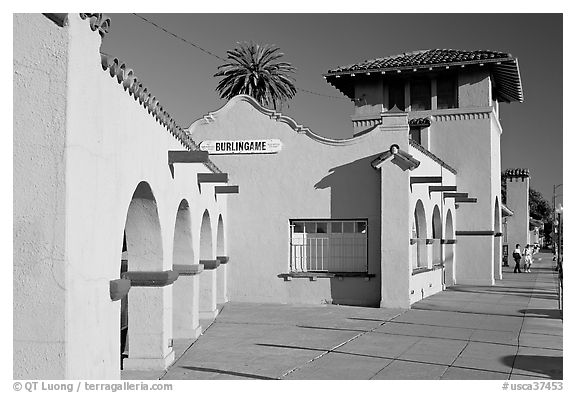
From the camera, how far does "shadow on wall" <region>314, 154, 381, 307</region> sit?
18.2m

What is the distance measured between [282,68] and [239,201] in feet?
74.1

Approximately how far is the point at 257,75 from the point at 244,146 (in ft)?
69.1

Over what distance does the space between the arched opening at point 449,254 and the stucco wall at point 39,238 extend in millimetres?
19541

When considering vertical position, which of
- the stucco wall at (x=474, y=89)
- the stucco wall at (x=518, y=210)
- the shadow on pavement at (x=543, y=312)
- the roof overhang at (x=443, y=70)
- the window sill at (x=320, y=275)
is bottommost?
the shadow on pavement at (x=543, y=312)

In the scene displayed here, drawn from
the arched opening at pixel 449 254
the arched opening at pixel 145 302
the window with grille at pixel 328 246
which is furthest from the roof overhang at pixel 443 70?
the arched opening at pixel 145 302

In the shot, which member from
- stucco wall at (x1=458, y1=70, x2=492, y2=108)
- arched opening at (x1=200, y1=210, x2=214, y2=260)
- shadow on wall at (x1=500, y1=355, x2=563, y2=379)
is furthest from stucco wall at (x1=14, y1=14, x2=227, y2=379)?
stucco wall at (x1=458, y1=70, x2=492, y2=108)

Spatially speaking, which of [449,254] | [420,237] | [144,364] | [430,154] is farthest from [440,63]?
[144,364]

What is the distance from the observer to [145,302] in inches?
399

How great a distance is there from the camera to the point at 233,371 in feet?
32.9

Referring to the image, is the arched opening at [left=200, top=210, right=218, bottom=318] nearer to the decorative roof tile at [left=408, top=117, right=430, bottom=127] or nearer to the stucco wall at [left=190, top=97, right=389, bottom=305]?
the stucco wall at [left=190, top=97, right=389, bottom=305]

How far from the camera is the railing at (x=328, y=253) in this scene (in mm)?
18594

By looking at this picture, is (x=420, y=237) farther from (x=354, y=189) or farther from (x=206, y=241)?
(x=206, y=241)

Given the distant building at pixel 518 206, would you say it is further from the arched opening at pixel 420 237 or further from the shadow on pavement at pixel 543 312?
the shadow on pavement at pixel 543 312

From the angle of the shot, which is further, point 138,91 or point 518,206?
point 518,206
